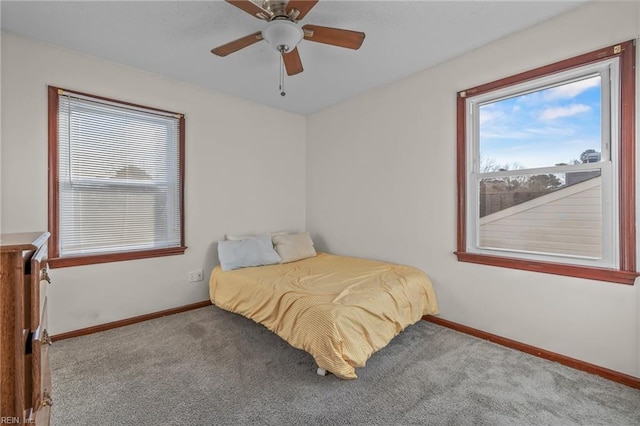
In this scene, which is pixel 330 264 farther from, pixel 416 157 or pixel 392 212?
pixel 416 157

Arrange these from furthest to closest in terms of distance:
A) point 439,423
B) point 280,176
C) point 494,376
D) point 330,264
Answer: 1. point 280,176
2. point 330,264
3. point 494,376
4. point 439,423

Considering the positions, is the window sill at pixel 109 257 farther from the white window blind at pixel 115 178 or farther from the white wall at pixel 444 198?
the white wall at pixel 444 198

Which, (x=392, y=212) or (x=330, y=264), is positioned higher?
(x=392, y=212)

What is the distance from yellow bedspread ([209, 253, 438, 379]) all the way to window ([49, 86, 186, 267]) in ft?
2.72

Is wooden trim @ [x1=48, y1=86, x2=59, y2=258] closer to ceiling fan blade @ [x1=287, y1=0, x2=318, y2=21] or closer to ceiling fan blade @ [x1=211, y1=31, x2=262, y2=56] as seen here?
ceiling fan blade @ [x1=211, y1=31, x2=262, y2=56]

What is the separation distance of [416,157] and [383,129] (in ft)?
1.78

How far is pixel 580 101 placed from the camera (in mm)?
2000

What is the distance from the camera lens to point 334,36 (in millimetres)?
1833

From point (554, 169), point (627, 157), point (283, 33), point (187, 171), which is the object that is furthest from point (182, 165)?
point (627, 157)

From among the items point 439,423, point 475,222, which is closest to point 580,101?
point 475,222

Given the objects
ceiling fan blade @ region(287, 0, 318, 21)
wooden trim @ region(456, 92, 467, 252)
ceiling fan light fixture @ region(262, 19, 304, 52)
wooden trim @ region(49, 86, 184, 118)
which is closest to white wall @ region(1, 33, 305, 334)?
wooden trim @ region(49, 86, 184, 118)

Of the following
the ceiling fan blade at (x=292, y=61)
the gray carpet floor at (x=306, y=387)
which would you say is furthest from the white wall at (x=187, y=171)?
the ceiling fan blade at (x=292, y=61)

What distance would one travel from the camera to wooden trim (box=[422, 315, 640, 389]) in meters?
1.78

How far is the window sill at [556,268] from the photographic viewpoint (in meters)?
1.79
